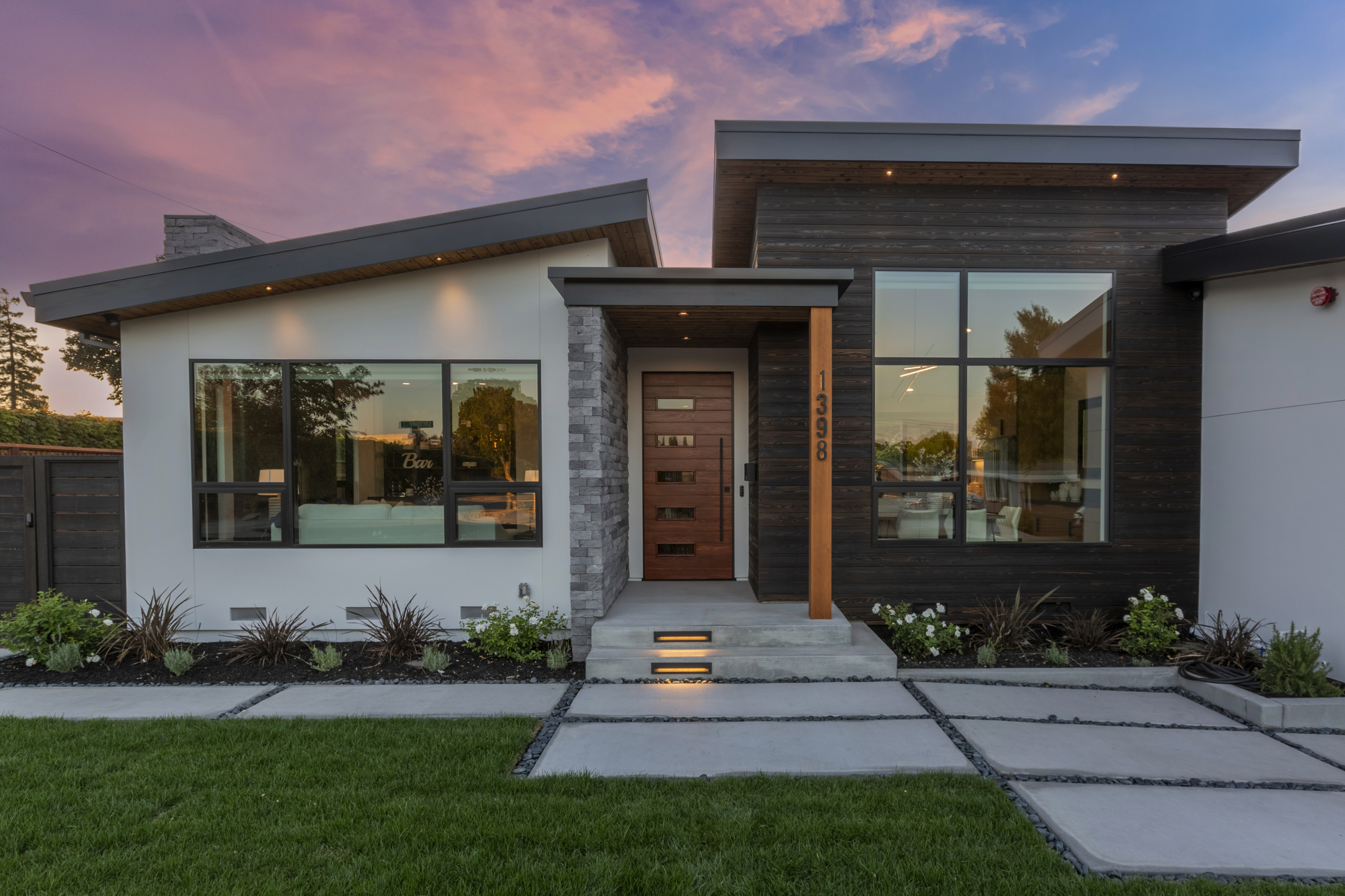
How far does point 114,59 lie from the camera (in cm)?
798

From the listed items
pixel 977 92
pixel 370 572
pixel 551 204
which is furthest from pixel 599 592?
pixel 977 92

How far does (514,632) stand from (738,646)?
1759mm

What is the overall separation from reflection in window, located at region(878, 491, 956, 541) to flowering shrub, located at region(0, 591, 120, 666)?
6.43 m

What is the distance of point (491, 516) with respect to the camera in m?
5.00

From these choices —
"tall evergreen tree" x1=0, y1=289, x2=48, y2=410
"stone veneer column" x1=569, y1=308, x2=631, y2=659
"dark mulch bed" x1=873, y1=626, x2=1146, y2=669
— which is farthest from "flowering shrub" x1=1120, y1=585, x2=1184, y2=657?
"tall evergreen tree" x1=0, y1=289, x2=48, y2=410

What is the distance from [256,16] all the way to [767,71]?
704cm

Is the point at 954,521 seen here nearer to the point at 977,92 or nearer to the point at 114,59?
the point at 977,92

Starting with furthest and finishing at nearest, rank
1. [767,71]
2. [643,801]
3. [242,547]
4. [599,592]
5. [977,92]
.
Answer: [977,92] < [767,71] < [242,547] < [599,592] < [643,801]

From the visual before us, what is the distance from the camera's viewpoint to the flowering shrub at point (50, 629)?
433 cm

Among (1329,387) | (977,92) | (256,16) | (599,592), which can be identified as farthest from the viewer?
(977,92)

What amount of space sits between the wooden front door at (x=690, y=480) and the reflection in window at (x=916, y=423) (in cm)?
173

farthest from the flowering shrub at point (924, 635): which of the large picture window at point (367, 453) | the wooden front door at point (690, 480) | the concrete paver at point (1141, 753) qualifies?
the large picture window at point (367, 453)

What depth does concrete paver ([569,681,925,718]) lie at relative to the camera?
3.52 m

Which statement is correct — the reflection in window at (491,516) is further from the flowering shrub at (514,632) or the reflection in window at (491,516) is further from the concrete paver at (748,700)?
the concrete paver at (748,700)
